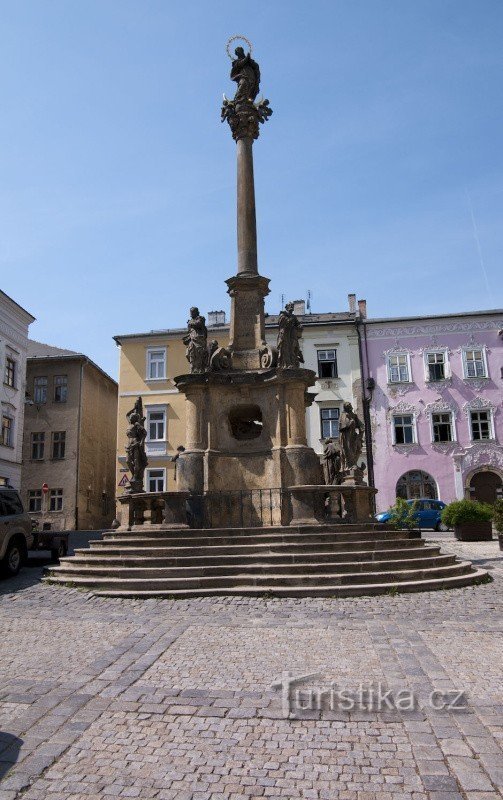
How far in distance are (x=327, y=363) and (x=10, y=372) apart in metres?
17.6

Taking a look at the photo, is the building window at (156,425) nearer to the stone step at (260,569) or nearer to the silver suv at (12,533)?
the silver suv at (12,533)

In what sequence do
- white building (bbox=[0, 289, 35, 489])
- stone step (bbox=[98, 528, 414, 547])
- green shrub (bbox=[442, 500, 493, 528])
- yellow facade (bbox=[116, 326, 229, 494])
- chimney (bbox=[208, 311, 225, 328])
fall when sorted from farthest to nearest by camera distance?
chimney (bbox=[208, 311, 225, 328]) → yellow facade (bbox=[116, 326, 229, 494]) → white building (bbox=[0, 289, 35, 489]) → green shrub (bbox=[442, 500, 493, 528]) → stone step (bbox=[98, 528, 414, 547])

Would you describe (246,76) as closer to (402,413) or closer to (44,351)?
(402,413)

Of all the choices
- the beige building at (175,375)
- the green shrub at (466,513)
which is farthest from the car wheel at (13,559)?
the beige building at (175,375)

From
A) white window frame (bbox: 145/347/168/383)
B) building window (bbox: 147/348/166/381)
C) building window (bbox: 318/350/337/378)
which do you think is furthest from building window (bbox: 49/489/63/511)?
building window (bbox: 318/350/337/378)

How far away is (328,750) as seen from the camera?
3850 mm

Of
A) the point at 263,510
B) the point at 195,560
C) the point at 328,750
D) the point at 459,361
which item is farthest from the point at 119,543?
the point at 459,361

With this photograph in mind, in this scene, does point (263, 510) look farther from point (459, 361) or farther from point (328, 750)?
point (459, 361)

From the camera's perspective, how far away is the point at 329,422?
34.6m

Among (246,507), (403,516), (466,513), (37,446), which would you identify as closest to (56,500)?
(37,446)

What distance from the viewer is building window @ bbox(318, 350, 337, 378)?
35625 millimetres

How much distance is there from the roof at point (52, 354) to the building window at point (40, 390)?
4.36ft

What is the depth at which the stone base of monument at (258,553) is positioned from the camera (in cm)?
945

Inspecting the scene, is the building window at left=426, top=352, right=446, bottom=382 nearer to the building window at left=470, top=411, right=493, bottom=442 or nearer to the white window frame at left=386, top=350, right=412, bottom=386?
the white window frame at left=386, top=350, right=412, bottom=386
